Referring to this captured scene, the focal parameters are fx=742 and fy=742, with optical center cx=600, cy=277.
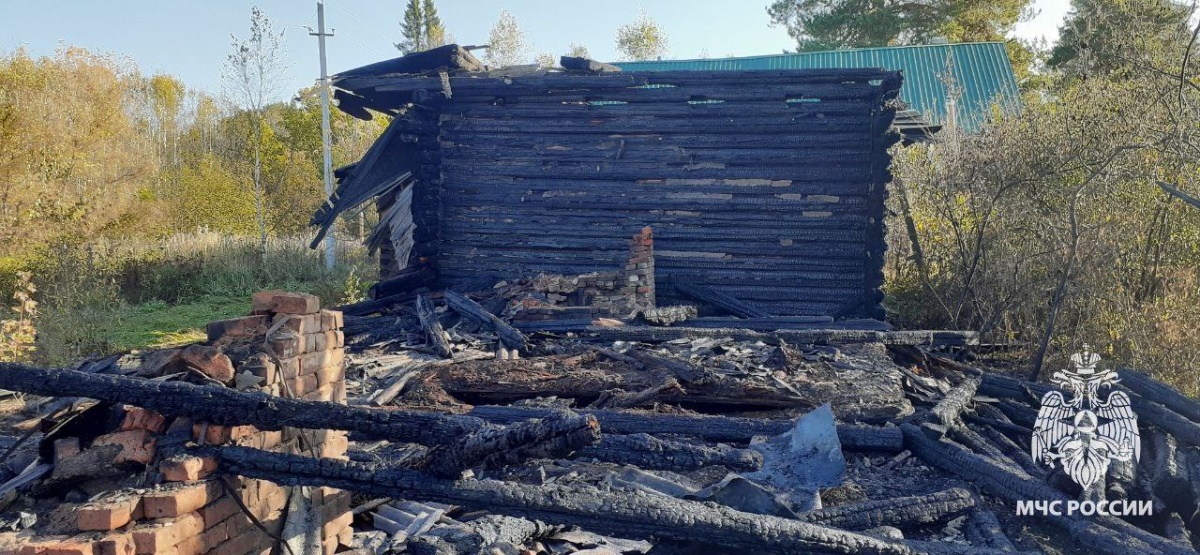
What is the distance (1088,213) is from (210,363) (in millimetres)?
9253

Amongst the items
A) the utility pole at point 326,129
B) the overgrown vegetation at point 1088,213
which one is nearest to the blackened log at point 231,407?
the overgrown vegetation at point 1088,213

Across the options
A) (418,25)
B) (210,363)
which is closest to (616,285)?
(210,363)

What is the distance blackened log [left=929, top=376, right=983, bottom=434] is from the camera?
528 centimetres

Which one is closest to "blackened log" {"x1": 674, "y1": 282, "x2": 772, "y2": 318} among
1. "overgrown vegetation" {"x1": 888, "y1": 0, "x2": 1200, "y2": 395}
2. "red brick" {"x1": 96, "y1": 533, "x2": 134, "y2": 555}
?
"overgrown vegetation" {"x1": 888, "y1": 0, "x2": 1200, "y2": 395}

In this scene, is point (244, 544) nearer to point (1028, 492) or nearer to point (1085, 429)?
point (1028, 492)

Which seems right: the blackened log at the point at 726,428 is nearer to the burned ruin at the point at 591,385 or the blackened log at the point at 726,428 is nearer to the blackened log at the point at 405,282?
the burned ruin at the point at 591,385

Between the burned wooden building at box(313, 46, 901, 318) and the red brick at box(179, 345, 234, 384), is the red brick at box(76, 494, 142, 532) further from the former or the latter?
the burned wooden building at box(313, 46, 901, 318)

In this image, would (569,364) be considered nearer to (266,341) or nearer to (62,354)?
(266,341)

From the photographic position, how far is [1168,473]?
429cm

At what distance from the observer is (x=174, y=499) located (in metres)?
2.66

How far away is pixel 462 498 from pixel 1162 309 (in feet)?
26.3

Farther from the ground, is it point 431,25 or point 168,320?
point 431,25

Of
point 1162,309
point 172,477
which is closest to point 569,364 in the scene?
point 172,477

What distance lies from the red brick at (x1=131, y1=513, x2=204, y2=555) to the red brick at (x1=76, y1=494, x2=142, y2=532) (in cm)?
6
